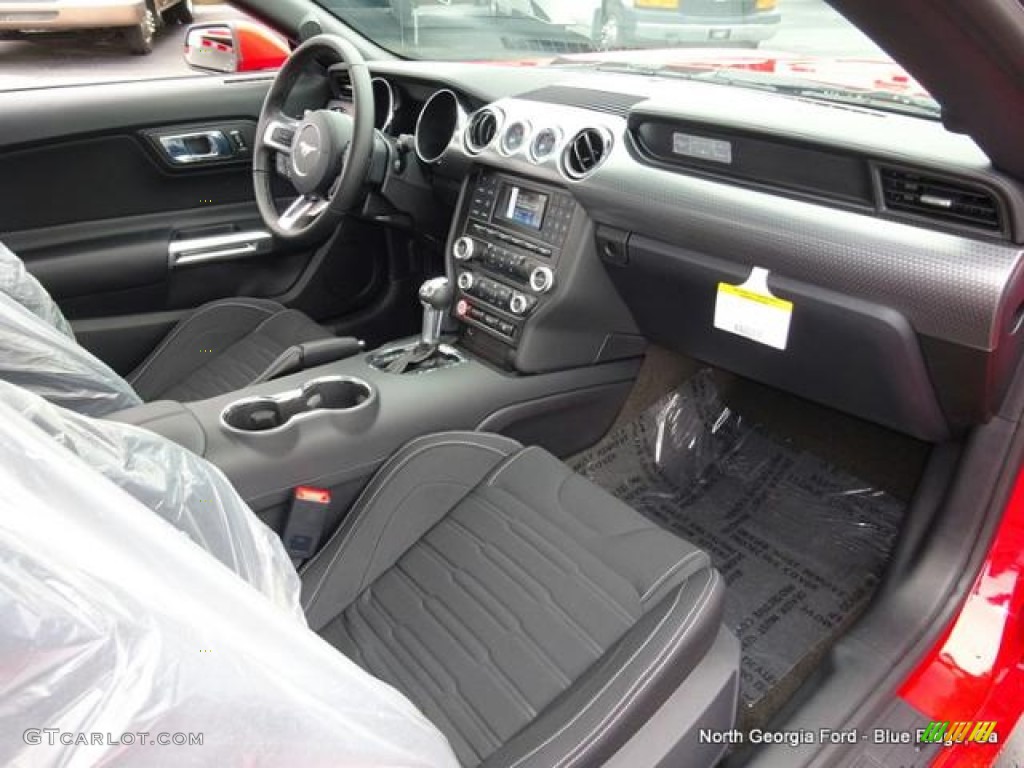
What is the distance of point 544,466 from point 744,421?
745 millimetres

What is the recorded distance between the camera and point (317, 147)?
5.78 feet

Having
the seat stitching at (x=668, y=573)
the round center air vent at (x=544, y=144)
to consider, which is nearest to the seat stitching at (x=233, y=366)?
the round center air vent at (x=544, y=144)

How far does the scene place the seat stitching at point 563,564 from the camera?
3.77 feet

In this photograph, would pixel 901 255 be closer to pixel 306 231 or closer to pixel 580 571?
pixel 580 571

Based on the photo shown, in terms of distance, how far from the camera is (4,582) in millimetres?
466

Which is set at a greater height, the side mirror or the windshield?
the windshield

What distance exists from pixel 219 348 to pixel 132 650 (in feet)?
5.72

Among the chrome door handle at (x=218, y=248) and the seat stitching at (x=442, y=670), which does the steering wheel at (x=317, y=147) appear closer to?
A: the chrome door handle at (x=218, y=248)

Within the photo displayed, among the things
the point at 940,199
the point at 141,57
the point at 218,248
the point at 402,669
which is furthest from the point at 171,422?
the point at 141,57

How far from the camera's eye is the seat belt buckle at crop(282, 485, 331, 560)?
1350 mm

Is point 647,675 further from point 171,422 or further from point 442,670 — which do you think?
point 171,422

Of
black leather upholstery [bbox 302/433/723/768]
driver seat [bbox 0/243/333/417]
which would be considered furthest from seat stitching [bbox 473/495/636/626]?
driver seat [bbox 0/243/333/417]

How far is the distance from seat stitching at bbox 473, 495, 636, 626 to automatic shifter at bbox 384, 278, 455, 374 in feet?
1.17

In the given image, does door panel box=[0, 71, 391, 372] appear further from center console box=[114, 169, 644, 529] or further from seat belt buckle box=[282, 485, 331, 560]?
seat belt buckle box=[282, 485, 331, 560]
